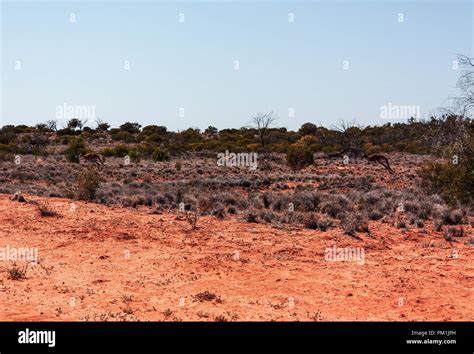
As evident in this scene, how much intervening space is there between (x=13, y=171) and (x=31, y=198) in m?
10.7

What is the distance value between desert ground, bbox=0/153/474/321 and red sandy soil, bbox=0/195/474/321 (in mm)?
31

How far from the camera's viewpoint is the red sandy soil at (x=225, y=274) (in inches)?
294

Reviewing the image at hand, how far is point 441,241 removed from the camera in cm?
1222

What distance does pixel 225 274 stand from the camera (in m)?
9.41

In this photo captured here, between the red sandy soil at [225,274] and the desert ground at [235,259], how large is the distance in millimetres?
31

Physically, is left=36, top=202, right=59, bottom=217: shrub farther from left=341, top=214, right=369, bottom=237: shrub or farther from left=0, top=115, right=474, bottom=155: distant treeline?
left=0, top=115, right=474, bottom=155: distant treeline

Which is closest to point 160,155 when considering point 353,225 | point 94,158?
point 94,158

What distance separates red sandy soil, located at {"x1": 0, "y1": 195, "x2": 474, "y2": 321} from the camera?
7.46 m

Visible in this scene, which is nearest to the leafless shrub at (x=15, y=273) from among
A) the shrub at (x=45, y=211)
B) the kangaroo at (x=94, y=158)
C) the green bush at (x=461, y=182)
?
the shrub at (x=45, y=211)

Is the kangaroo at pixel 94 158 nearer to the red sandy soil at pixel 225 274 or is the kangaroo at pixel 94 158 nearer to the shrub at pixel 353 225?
the red sandy soil at pixel 225 274

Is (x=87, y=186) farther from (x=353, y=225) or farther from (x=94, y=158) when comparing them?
(x=94, y=158)
